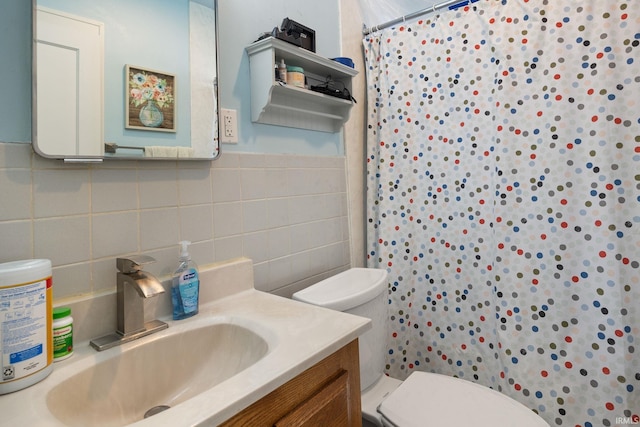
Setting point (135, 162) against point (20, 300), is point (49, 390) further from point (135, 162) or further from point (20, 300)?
point (135, 162)

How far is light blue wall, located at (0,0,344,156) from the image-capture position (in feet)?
2.22

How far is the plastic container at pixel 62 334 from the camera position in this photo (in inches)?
25.7

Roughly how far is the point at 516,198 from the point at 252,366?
3.91 feet

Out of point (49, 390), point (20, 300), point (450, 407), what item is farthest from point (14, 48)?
point (450, 407)

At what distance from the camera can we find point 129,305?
0.76 meters

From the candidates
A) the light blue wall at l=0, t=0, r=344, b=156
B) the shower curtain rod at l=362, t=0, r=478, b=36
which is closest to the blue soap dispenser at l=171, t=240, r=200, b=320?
the light blue wall at l=0, t=0, r=344, b=156

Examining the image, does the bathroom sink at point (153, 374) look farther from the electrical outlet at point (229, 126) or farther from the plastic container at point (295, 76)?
the plastic container at point (295, 76)

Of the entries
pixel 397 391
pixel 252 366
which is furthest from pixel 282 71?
pixel 397 391

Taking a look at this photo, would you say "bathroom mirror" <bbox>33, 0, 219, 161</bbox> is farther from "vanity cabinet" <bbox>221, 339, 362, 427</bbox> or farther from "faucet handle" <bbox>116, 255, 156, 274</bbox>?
"vanity cabinet" <bbox>221, 339, 362, 427</bbox>

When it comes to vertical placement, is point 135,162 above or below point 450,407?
above

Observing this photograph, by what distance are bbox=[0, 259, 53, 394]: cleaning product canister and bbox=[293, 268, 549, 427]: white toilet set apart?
2.15ft

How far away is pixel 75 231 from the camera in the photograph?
75 centimetres

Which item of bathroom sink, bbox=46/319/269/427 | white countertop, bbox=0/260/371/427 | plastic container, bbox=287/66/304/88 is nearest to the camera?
white countertop, bbox=0/260/371/427

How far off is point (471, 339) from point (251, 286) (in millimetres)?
981
